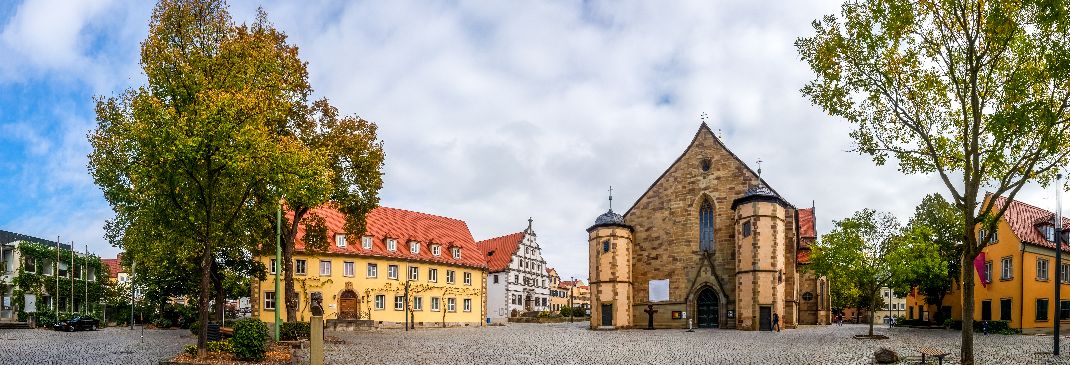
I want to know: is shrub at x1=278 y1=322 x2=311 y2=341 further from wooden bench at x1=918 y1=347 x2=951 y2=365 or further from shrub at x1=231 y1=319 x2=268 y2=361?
wooden bench at x1=918 y1=347 x2=951 y2=365

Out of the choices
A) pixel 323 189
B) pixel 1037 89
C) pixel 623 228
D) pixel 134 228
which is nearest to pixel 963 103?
pixel 1037 89

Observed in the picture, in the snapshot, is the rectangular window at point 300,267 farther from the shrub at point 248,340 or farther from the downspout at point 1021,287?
the downspout at point 1021,287

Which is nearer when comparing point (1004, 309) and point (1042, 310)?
point (1042, 310)

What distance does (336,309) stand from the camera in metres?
55.6

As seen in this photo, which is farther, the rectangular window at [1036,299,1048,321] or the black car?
the black car

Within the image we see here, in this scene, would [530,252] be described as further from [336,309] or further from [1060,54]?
[1060,54]

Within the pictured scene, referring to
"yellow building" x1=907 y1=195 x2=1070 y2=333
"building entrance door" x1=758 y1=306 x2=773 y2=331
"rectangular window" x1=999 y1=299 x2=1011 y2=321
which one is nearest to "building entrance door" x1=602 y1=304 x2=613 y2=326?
"building entrance door" x1=758 y1=306 x2=773 y2=331

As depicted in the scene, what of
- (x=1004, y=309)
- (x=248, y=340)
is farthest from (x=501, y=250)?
(x=248, y=340)

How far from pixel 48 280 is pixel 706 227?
5465 cm

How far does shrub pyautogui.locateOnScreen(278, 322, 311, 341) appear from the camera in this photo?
30.7 meters

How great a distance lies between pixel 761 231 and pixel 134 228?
37.1 metres

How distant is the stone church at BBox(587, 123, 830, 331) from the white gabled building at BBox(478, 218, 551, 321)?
27.7 metres

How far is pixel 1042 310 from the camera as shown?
47031mm

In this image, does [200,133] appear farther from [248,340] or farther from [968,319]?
[968,319]
